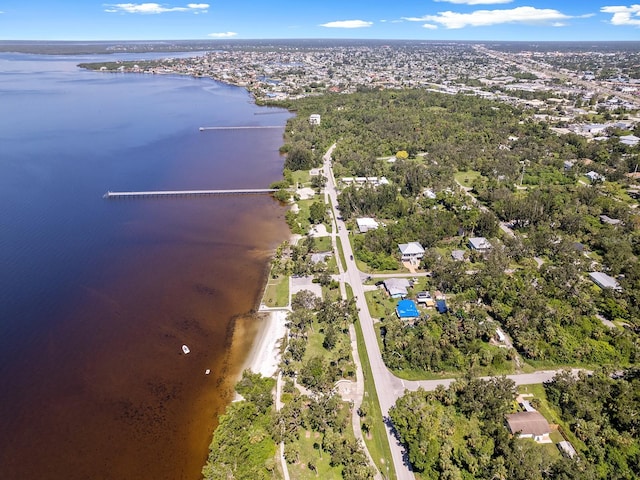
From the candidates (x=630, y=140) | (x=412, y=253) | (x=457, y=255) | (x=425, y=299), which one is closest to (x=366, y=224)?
(x=412, y=253)

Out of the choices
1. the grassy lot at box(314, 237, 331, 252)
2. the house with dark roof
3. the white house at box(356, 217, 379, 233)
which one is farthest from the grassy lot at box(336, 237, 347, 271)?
the house with dark roof

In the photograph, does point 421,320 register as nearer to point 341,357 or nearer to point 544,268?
point 341,357

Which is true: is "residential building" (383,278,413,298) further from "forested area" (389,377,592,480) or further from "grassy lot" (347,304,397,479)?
"forested area" (389,377,592,480)

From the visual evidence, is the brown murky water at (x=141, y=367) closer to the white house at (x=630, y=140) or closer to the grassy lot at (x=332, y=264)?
the grassy lot at (x=332, y=264)

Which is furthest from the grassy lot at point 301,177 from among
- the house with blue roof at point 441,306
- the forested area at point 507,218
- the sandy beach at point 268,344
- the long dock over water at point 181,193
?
the house with blue roof at point 441,306

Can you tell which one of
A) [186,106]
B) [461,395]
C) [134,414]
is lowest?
[134,414]

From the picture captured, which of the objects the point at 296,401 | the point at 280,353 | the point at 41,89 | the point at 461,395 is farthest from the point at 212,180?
the point at 41,89
